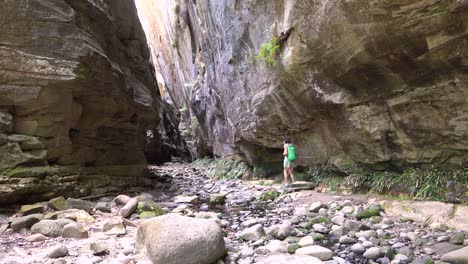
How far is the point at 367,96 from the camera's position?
8.06 metres

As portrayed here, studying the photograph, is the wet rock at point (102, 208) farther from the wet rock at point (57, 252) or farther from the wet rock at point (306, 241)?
the wet rock at point (306, 241)

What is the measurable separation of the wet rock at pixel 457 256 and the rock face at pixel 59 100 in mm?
8362

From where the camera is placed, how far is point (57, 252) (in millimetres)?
4355

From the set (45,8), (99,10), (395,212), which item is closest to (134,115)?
(99,10)

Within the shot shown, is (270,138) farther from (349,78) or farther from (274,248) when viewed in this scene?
(274,248)

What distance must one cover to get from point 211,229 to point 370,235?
9.34ft

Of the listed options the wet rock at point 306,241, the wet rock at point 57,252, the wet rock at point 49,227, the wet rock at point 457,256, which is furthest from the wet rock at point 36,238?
the wet rock at point 457,256

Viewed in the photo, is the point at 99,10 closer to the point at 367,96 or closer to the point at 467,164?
the point at 367,96

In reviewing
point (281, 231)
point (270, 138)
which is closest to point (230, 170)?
point (270, 138)

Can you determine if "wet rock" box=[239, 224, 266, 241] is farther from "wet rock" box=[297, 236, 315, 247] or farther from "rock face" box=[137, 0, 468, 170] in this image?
"rock face" box=[137, 0, 468, 170]

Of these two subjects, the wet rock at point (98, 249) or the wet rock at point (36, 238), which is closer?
the wet rock at point (98, 249)

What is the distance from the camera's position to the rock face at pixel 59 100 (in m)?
7.52

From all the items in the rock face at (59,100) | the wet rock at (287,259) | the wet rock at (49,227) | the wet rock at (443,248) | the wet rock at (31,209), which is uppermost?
the rock face at (59,100)

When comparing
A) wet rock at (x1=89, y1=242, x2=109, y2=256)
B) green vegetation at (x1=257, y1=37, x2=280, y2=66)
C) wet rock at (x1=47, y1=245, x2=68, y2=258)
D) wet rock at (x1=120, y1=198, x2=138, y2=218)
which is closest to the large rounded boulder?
wet rock at (x1=89, y1=242, x2=109, y2=256)
